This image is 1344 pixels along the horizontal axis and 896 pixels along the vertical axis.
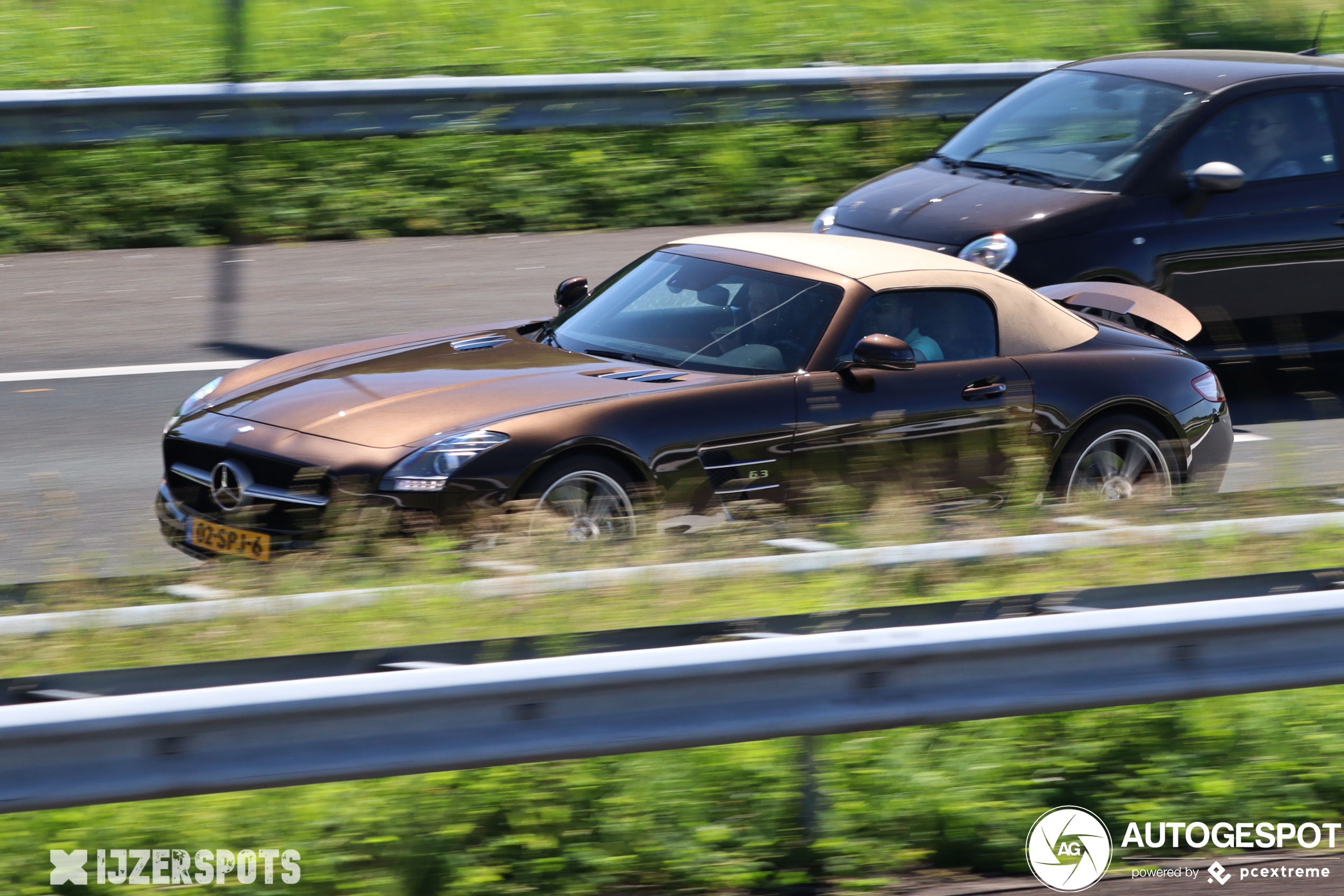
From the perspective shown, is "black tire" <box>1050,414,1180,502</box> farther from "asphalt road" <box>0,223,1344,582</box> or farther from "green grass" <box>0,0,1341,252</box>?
"green grass" <box>0,0,1341,252</box>

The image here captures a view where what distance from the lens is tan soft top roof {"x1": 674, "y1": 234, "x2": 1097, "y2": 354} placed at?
6844mm

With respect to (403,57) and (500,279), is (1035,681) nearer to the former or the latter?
(500,279)

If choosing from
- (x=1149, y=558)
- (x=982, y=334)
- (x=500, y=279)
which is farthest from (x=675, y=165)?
(x=1149, y=558)

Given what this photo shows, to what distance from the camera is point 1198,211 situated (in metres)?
9.25

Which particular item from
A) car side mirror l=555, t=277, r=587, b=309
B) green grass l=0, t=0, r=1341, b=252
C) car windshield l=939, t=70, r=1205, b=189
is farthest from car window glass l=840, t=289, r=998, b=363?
green grass l=0, t=0, r=1341, b=252

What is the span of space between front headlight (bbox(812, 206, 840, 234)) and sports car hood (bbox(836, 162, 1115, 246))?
0.03 meters

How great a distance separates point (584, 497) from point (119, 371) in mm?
4458

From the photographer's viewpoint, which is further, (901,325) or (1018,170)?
(1018,170)

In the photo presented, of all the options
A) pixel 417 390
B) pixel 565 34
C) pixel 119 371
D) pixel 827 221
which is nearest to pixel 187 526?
pixel 417 390

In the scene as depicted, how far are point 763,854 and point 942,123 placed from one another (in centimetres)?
1034

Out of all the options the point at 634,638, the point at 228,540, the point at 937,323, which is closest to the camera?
the point at 634,638

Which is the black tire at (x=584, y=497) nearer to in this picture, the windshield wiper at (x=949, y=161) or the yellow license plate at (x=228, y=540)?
the yellow license plate at (x=228, y=540)

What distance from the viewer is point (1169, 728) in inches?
173

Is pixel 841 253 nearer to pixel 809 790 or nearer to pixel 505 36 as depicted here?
pixel 809 790
